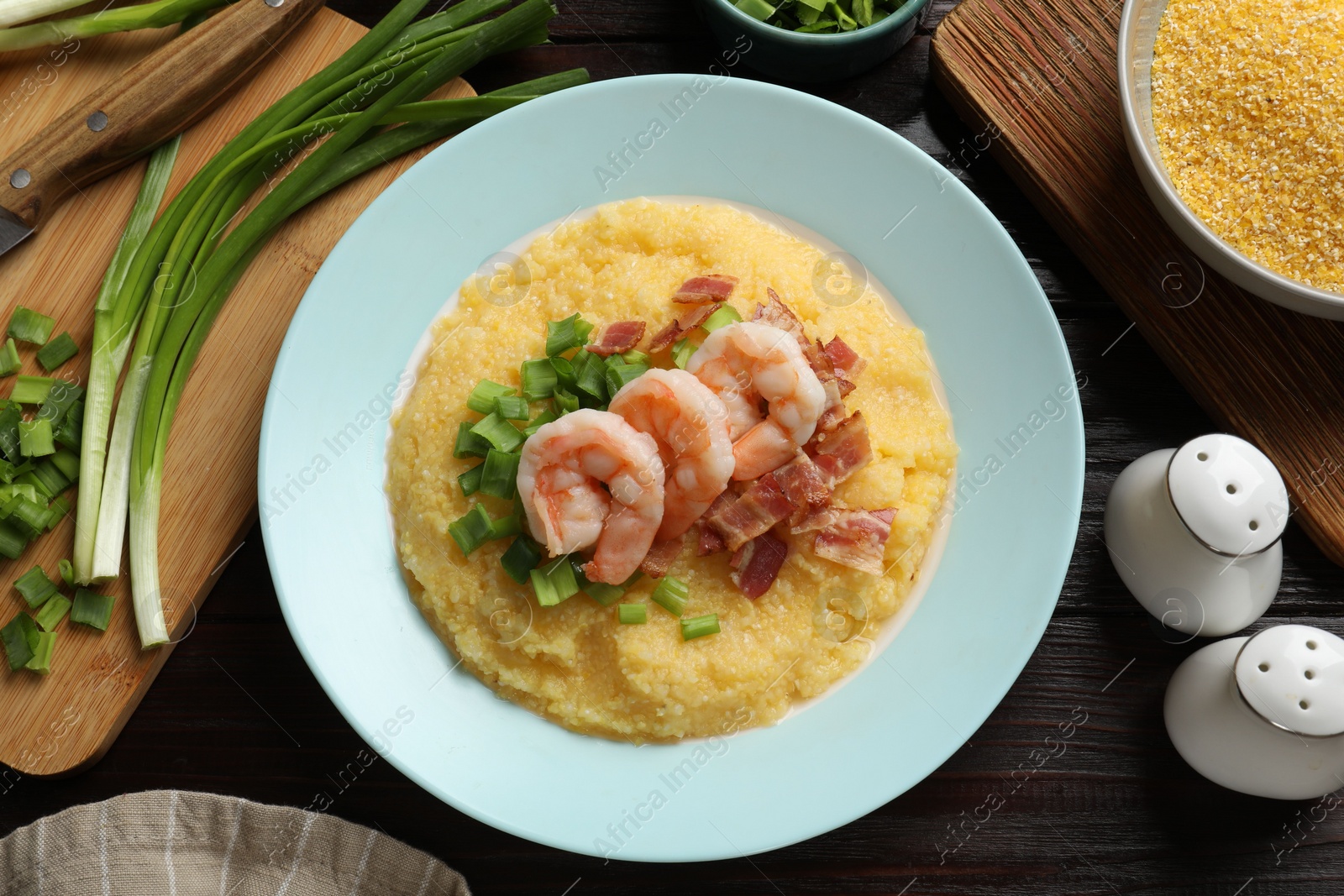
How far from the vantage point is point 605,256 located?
2932 millimetres

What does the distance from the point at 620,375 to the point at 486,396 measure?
430 millimetres

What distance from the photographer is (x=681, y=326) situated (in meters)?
2.76

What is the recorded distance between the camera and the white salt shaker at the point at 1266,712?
8.36 ft

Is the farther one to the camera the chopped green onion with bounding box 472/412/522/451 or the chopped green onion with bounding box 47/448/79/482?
the chopped green onion with bounding box 47/448/79/482

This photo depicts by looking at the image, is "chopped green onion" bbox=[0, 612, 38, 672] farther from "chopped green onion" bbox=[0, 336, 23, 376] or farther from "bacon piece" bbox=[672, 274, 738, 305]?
"bacon piece" bbox=[672, 274, 738, 305]

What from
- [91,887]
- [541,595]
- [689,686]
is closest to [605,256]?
[541,595]

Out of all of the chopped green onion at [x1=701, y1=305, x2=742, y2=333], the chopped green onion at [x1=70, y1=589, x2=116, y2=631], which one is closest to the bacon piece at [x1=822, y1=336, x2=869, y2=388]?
the chopped green onion at [x1=701, y1=305, x2=742, y2=333]

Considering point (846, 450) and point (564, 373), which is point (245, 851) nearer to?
point (564, 373)

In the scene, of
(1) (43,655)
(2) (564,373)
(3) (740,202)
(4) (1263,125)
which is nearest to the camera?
(2) (564,373)

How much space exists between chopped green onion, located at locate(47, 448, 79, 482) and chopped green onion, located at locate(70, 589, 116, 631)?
411 mm

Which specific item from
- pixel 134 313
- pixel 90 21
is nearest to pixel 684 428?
pixel 134 313

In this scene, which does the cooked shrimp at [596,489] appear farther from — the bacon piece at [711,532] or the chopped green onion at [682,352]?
the chopped green onion at [682,352]

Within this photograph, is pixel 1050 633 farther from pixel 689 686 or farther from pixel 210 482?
pixel 210 482

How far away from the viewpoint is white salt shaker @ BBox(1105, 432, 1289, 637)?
8.51 ft
